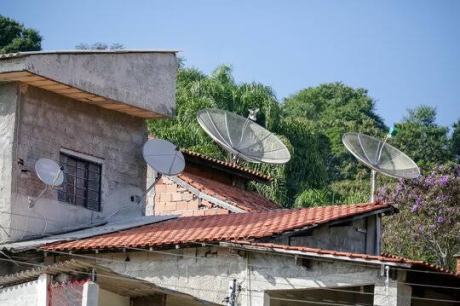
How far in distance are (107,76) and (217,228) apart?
223 inches

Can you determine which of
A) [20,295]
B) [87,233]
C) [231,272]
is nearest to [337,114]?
[87,233]

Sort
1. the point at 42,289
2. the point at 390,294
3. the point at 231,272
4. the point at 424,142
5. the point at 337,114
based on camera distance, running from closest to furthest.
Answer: the point at 390,294, the point at 42,289, the point at 231,272, the point at 424,142, the point at 337,114

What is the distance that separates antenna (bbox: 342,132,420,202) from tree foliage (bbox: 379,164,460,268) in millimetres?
12089

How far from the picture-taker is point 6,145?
1236 inches

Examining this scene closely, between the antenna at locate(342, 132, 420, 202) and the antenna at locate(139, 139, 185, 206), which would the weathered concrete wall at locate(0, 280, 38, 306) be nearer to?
the antenna at locate(139, 139, 185, 206)

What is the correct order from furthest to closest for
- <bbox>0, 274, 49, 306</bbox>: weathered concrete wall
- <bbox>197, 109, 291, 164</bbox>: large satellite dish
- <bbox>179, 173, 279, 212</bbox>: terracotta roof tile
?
<bbox>179, 173, 279, 212</bbox>: terracotta roof tile → <bbox>197, 109, 291, 164</bbox>: large satellite dish → <bbox>0, 274, 49, 306</bbox>: weathered concrete wall

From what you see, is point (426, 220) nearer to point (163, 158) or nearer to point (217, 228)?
point (163, 158)

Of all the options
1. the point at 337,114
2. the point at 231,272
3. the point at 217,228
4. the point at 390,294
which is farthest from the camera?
the point at 337,114

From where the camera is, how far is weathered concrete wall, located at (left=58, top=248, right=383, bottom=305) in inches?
1023

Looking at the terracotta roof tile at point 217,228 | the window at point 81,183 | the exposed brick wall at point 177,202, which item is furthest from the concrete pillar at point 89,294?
the exposed brick wall at point 177,202

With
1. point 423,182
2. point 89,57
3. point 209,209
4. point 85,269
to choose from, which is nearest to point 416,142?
point 423,182

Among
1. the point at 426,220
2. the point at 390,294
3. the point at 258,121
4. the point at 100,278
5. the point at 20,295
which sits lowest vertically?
the point at 20,295

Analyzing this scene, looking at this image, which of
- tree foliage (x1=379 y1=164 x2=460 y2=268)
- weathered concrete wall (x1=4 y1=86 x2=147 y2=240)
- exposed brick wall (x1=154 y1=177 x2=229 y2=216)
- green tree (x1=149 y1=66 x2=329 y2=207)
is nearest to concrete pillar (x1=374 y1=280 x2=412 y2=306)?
weathered concrete wall (x1=4 y1=86 x2=147 y2=240)

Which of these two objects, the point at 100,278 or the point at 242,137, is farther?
the point at 242,137
